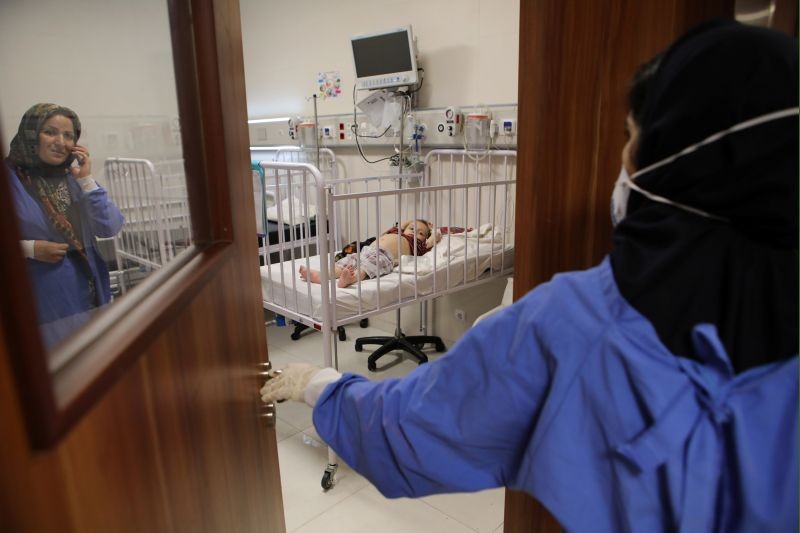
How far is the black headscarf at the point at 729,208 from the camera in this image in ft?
1.90

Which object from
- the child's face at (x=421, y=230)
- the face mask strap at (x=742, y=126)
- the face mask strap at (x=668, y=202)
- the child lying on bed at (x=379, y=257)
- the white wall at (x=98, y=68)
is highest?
the white wall at (x=98, y=68)

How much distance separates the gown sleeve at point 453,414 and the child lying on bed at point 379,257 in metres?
1.32

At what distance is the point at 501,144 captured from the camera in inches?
120

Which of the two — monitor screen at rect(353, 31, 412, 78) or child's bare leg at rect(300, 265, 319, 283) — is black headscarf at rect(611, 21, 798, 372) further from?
monitor screen at rect(353, 31, 412, 78)

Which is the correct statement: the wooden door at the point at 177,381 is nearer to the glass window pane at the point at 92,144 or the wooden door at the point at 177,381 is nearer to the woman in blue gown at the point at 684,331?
the glass window pane at the point at 92,144

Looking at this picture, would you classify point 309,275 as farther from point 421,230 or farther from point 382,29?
point 382,29

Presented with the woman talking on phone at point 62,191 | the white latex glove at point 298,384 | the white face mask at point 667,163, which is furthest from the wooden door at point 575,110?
the woman talking on phone at point 62,191

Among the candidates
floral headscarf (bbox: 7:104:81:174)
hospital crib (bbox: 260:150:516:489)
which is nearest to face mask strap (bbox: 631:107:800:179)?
floral headscarf (bbox: 7:104:81:174)

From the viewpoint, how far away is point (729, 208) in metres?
0.60

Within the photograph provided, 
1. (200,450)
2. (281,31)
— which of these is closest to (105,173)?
(200,450)

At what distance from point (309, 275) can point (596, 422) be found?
1.65 m

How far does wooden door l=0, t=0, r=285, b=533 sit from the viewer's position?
359 millimetres

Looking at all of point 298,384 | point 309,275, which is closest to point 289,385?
point 298,384

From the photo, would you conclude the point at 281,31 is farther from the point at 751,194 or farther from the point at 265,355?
the point at 751,194
